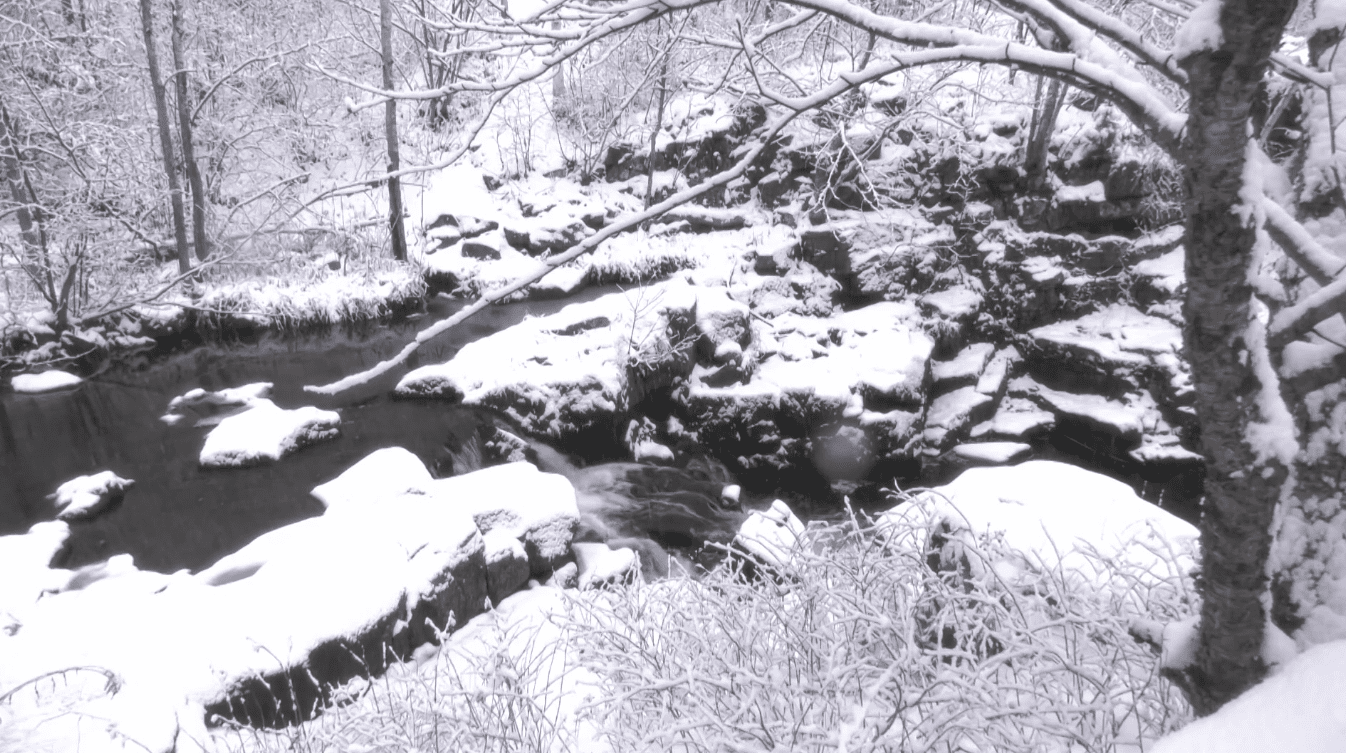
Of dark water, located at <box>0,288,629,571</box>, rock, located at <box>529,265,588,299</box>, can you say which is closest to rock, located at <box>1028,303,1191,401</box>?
rock, located at <box>529,265,588,299</box>

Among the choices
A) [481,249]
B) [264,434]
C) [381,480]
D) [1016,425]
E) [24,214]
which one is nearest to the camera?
[381,480]

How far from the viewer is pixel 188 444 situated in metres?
8.66

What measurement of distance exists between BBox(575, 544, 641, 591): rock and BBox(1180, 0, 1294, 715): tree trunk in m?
4.68

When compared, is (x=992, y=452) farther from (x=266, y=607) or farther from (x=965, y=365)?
(x=266, y=607)

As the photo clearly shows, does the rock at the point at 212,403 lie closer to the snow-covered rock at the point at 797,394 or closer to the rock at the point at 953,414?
the snow-covered rock at the point at 797,394

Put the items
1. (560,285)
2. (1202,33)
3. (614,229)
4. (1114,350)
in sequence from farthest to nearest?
(560,285) → (1114,350) → (614,229) → (1202,33)

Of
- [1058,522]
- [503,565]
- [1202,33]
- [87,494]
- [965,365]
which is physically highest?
[1202,33]

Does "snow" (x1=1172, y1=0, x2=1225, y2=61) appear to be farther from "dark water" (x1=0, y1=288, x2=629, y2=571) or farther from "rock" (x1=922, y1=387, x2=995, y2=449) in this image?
"rock" (x1=922, y1=387, x2=995, y2=449)

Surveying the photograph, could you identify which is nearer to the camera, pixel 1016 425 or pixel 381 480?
pixel 381 480

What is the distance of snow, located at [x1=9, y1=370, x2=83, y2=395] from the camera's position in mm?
9836

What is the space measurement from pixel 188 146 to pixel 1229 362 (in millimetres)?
14558

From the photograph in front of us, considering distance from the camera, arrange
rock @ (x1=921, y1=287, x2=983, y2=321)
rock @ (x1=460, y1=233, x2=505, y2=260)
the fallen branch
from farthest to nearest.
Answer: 1. rock @ (x1=460, y1=233, x2=505, y2=260)
2. rock @ (x1=921, y1=287, x2=983, y2=321)
3. the fallen branch

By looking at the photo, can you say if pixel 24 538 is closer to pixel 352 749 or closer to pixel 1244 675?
pixel 352 749

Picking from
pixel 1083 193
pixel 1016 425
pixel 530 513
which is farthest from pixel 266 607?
pixel 1083 193
